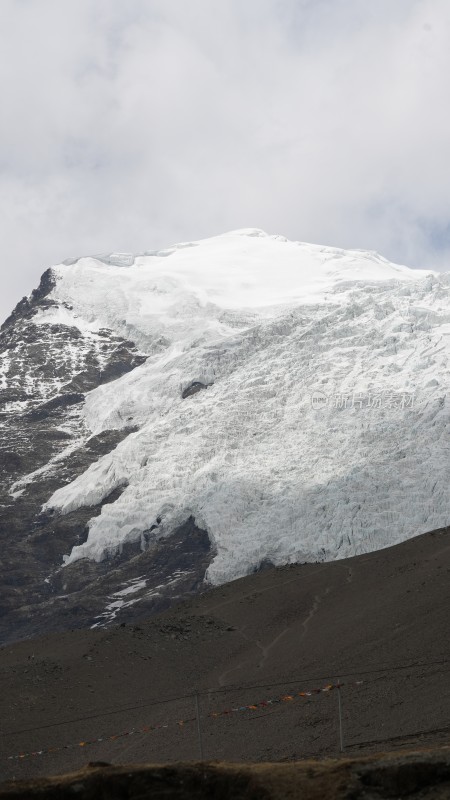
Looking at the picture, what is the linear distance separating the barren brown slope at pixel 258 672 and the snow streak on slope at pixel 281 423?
114 feet

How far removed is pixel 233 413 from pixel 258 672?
80.4 metres

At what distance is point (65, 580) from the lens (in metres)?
122

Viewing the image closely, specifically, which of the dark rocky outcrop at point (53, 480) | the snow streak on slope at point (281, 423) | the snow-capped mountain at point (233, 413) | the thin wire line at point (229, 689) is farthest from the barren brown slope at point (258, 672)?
the dark rocky outcrop at point (53, 480)

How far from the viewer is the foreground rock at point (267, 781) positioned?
16.6 metres

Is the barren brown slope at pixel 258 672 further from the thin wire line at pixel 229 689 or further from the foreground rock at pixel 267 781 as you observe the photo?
the foreground rock at pixel 267 781

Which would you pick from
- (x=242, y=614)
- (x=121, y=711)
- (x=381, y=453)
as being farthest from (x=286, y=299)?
(x=121, y=711)

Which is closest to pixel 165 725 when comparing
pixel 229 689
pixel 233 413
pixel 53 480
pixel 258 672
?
pixel 229 689

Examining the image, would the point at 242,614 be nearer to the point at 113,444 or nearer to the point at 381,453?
the point at 381,453

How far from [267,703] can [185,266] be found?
523ft

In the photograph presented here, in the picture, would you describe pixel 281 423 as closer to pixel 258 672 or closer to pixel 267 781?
pixel 258 672

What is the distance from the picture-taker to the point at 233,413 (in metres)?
124

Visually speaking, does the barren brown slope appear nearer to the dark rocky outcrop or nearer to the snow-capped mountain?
the snow-capped mountain

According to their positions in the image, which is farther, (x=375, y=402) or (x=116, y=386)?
(x=116, y=386)

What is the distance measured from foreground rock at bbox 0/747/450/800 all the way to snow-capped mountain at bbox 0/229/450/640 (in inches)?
3096
